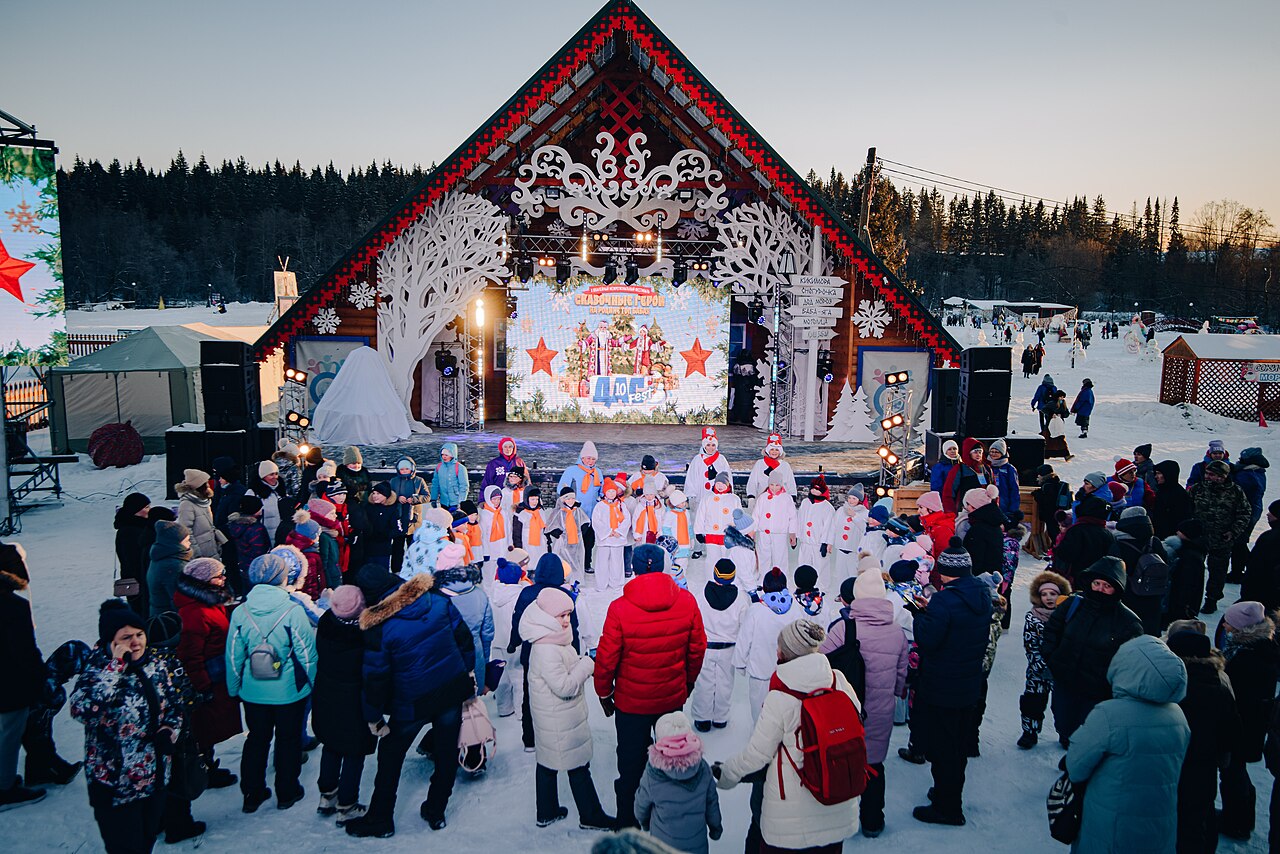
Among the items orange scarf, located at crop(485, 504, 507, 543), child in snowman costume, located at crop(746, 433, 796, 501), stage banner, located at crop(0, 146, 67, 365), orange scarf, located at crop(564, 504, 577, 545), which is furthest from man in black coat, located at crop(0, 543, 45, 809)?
stage banner, located at crop(0, 146, 67, 365)

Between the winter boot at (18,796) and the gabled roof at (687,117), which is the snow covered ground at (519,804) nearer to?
the winter boot at (18,796)

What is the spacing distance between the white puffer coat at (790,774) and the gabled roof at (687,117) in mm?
11962

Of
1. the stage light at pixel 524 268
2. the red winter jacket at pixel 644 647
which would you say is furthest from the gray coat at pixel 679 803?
the stage light at pixel 524 268

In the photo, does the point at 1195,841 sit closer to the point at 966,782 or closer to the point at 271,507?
the point at 966,782

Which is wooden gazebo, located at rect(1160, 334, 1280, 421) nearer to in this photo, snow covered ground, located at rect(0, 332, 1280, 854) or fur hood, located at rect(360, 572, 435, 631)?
snow covered ground, located at rect(0, 332, 1280, 854)

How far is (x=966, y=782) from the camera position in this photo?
16.6 ft

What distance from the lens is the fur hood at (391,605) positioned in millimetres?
4016

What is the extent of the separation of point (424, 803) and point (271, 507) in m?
4.10

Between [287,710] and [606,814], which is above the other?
[287,710]

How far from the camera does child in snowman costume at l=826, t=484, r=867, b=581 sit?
8398 millimetres

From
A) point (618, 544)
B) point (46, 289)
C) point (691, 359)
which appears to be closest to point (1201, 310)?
point (691, 359)

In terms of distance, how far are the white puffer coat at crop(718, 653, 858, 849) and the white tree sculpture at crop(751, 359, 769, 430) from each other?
574 inches

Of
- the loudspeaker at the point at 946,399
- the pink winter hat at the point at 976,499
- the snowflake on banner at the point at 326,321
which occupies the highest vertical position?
the snowflake on banner at the point at 326,321

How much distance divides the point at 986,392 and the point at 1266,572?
6.15 metres
